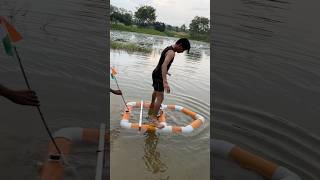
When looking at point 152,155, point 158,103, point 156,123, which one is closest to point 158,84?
point 158,103

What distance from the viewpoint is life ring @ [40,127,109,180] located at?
534 cm

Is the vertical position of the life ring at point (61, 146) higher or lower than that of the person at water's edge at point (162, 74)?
lower

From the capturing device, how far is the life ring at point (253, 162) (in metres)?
5.93

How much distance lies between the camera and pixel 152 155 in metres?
6.80

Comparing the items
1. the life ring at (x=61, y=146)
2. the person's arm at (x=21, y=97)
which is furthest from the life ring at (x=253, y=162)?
the person's arm at (x=21, y=97)

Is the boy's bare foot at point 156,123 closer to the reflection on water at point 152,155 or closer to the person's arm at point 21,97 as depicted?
the reflection on water at point 152,155

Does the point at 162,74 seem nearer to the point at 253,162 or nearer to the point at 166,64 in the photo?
the point at 166,64

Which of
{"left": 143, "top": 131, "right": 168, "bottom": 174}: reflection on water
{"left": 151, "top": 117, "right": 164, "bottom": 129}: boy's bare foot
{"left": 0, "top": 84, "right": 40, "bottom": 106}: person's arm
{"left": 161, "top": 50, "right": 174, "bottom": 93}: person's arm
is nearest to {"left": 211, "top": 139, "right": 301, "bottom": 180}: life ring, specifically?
{"left": 143, "top": 131, "right": 168, "bottom": 174}: reflection on water

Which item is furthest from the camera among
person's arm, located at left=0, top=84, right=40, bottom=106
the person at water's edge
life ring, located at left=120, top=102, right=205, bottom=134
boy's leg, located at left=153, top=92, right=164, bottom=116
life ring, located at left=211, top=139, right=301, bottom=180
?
boy's leg, located at left=153, top=92, right=164, bottom=116

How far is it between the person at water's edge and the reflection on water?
1.28 ft

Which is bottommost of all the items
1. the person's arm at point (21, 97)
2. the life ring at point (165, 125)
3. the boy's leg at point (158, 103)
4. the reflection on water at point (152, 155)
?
the reflection on water at point (152, 155)

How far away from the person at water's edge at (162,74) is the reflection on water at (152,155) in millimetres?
391

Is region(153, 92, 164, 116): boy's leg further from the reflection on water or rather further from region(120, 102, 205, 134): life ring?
the reflection on water

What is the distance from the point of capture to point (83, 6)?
2961cm
